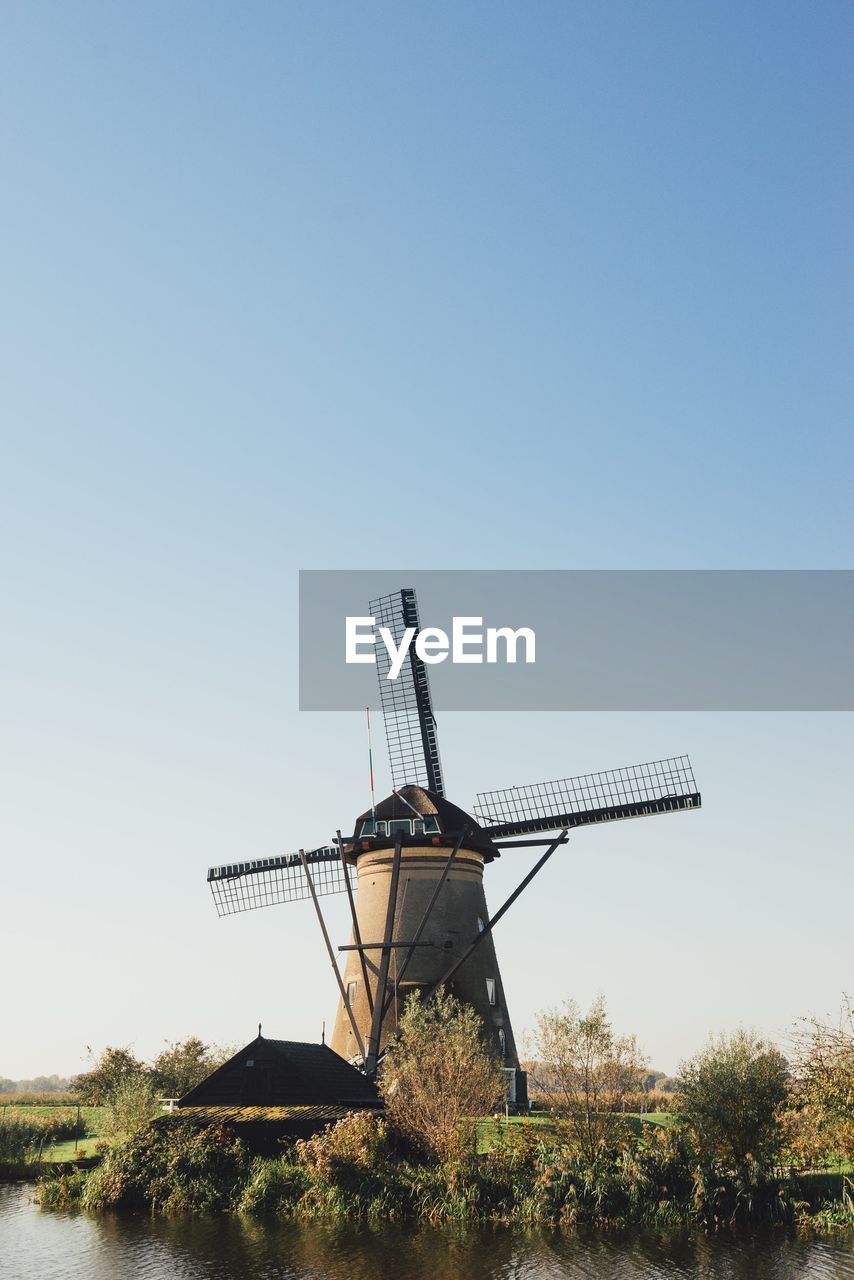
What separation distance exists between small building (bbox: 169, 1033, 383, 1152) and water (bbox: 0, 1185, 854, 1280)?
5.42 metres

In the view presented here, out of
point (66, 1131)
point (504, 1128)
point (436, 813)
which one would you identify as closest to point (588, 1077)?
point (504, 1128)

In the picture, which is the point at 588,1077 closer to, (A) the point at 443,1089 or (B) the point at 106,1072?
(A) the point at 443,1089

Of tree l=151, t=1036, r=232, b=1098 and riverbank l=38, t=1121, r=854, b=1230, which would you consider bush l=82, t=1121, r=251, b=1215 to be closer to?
riverbank l=38, t=1121, r=854, b=1230

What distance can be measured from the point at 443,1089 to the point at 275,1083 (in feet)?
21.1

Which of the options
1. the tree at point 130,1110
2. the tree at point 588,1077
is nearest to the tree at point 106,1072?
the tree at point 130,1110

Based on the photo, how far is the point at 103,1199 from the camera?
29844 millimetres

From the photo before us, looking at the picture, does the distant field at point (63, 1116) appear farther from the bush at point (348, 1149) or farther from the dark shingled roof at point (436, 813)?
the dark shingled roof at point (436, 813)

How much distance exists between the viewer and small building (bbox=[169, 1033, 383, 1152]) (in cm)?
3266

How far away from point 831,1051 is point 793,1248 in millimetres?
5506

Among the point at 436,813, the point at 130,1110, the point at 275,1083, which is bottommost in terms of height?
the point at 130,1110

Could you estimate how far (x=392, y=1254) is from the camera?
22938 mm

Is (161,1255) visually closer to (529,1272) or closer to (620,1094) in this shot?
(529,1272)

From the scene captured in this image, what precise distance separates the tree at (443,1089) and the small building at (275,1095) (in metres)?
1.49

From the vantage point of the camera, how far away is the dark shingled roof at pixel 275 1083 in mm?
34344
